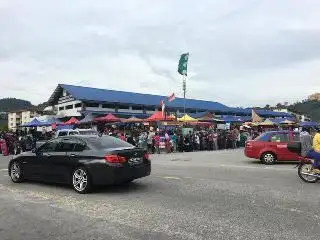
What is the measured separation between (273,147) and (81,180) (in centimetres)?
1064

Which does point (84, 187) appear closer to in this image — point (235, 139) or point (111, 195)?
point (111, 195)

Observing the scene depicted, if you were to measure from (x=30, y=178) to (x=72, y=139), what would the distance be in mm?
1881

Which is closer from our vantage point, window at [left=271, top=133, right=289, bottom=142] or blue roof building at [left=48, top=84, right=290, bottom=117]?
window at [left=271, top=133, right=289, bottom=142]

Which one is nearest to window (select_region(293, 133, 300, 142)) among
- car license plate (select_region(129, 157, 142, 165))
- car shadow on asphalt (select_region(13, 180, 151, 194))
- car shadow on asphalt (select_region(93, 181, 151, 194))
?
car shadow on asphalt (select_region(13, 180, 151, 194))

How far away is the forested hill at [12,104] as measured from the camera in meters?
155

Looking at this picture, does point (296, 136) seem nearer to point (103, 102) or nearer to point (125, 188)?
point (125, 188)

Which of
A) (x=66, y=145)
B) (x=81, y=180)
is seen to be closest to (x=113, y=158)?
(x=81, y=180)

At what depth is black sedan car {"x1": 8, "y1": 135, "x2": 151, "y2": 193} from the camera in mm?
10688

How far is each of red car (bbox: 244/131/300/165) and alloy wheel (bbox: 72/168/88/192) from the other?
10.3 meters

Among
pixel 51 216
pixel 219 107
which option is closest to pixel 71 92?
pixel 219 107

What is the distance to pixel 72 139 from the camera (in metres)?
11.8

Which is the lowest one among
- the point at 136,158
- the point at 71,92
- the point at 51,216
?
the point at 51,216

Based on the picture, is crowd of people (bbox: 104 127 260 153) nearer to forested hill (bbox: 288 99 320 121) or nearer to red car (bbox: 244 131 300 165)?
red car (bbox: 244 131 300 165)

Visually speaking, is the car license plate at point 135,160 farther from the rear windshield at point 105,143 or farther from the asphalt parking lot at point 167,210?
the asphalt parking lot at point 167,210
